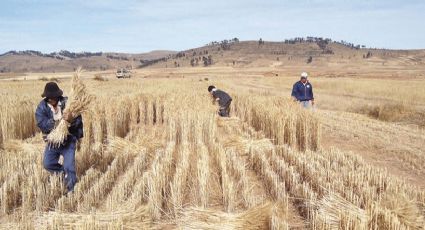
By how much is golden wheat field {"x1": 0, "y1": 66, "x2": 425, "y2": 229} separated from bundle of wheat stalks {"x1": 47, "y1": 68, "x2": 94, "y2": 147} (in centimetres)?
57

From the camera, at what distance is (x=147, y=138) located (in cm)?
1042

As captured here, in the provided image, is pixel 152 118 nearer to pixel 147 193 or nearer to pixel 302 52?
pixel 147 193

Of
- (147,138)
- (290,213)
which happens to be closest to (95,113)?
(147,138)

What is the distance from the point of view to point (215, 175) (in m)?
7.89

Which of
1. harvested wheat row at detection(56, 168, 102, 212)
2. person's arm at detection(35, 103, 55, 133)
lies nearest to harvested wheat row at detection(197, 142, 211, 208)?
harvested wheat row at detection(56, 168, 102, 212)

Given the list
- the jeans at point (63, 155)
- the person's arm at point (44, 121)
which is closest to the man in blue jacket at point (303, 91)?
the jeans at point (63, 155)

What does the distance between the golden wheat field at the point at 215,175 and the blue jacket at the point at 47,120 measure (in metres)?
0.70

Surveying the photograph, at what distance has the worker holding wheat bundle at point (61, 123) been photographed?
687 cm

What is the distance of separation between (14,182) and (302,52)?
464 ft

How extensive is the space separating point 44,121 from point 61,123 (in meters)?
0.32

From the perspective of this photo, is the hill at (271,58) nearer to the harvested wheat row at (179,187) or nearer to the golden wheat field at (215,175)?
the golden wheat field at (215,175)

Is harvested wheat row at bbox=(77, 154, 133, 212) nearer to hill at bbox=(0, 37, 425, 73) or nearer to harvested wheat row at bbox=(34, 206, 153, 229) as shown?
harvested wheat row at bbox=(34, 206, 153, 229)

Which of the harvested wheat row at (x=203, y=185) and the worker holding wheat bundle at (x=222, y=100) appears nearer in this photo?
the harvested wheat row at (x=203, y=185)

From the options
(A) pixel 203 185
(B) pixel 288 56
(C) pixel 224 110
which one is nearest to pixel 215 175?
(A) pixel 203 185
